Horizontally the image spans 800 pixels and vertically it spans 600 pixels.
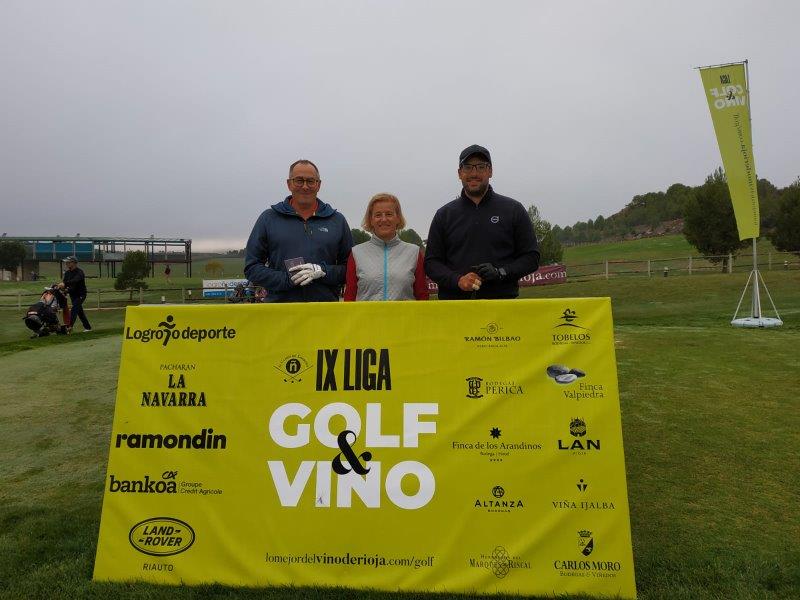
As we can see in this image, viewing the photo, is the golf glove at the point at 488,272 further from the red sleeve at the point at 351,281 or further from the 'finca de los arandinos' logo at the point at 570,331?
the red sleeve at the point at 351,281

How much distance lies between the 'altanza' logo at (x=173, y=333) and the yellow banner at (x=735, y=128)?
10670 mm

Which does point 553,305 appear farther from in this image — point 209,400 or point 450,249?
point 209,400

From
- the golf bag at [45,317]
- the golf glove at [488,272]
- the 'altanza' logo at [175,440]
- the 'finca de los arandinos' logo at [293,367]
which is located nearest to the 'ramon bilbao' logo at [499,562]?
the 'finca de los arandinos' logo at [293,367]

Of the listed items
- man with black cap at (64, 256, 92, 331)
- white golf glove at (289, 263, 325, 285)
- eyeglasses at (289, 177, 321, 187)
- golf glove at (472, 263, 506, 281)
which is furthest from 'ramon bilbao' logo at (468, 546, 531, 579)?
man with black cap at (64, 256, 92, 331)

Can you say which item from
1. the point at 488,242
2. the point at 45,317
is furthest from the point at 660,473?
the point at 45,317

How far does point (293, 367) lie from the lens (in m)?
2.61

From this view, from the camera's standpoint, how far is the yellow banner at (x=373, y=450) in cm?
231

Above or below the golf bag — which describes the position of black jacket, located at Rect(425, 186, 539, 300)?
above

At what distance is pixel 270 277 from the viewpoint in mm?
3447

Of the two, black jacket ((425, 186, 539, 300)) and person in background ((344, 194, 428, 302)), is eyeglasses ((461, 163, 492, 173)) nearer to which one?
black jacket ((425, 186, 539, 300))

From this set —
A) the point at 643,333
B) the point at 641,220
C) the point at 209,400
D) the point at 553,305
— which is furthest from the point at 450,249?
the point at 641,220

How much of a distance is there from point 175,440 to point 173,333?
533mm

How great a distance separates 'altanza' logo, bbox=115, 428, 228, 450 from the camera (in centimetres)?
253

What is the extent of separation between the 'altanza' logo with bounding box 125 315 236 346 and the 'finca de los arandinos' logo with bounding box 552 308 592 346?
160 centimetres
